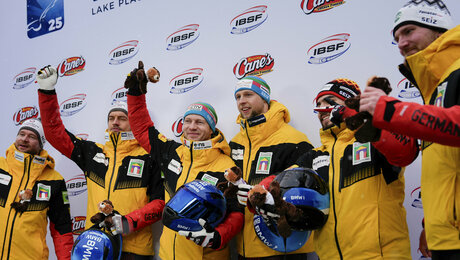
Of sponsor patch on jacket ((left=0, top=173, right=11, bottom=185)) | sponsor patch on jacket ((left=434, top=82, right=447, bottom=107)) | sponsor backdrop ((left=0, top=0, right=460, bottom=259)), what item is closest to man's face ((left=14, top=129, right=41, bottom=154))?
sponsor patch on jacket ((left=0, top=173, right=11, bottom=185))

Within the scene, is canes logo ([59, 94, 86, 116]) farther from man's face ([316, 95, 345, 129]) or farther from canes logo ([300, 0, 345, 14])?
A: man's face ([316, 95, 345, 129])

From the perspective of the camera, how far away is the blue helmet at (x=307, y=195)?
2.25m

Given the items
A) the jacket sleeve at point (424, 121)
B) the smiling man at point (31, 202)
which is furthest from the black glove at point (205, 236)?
the smiling man at point (31, 202)

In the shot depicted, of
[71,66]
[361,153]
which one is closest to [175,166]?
[361,153]

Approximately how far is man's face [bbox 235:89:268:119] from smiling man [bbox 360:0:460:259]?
1.46 m

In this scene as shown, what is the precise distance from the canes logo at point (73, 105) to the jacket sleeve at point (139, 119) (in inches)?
63.3

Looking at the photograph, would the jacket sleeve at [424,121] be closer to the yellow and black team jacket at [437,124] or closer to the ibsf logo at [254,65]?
the yellow and black team jacket at [437,124]

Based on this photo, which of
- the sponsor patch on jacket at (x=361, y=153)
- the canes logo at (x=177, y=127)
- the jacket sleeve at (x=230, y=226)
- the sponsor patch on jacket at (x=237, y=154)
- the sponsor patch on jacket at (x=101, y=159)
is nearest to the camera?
the sponsor patch on jacket at (x=361, y=153)

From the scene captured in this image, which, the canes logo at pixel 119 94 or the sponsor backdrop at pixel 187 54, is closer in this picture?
the sponsor backdrop at pixel 187 54

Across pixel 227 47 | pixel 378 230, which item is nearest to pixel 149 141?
pixel 227 47

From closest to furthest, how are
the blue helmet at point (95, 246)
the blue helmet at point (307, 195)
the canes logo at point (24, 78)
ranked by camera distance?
the blue helmet at point (307, 195)
the blue helmet at point (95, 246)
the canes logo at point (24, 78)

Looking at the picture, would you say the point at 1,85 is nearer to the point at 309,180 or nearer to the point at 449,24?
the point at 309,180

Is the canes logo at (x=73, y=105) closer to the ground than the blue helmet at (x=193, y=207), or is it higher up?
higher up

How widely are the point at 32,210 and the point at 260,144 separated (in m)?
1.99
